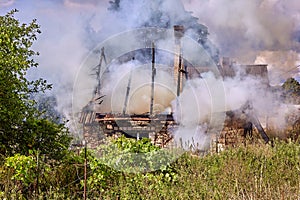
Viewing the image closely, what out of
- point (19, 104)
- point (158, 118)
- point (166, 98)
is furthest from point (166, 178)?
point (166, 98)

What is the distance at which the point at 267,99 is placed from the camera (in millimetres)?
11188

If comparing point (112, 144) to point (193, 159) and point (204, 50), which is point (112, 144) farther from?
point (204, 50)

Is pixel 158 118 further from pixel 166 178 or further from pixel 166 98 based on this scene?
pixel 166 178

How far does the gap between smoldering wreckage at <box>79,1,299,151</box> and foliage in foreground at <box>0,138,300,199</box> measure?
4.31 m

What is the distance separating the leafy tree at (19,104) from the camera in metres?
5.82

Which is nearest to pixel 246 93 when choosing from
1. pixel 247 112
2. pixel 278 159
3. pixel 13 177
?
pixel 247 112

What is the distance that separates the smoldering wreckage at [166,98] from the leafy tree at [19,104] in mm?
4450

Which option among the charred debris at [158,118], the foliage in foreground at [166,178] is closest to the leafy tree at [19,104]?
the foliage in foreground at [166,178]

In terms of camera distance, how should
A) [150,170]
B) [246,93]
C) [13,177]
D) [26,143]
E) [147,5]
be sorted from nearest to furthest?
[13,177], [150,170], [26,143], [246,93], [147,5]

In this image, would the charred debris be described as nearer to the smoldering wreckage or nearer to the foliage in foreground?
the smoldering wreckage

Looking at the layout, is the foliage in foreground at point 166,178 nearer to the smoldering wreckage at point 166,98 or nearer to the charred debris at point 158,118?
the charred debris at point 158,118

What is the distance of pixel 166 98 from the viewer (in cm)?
1252

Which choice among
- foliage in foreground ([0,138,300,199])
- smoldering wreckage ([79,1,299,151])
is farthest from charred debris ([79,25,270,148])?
foliage in foreground ([0,138,300,199])

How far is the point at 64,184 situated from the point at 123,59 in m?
7.43
